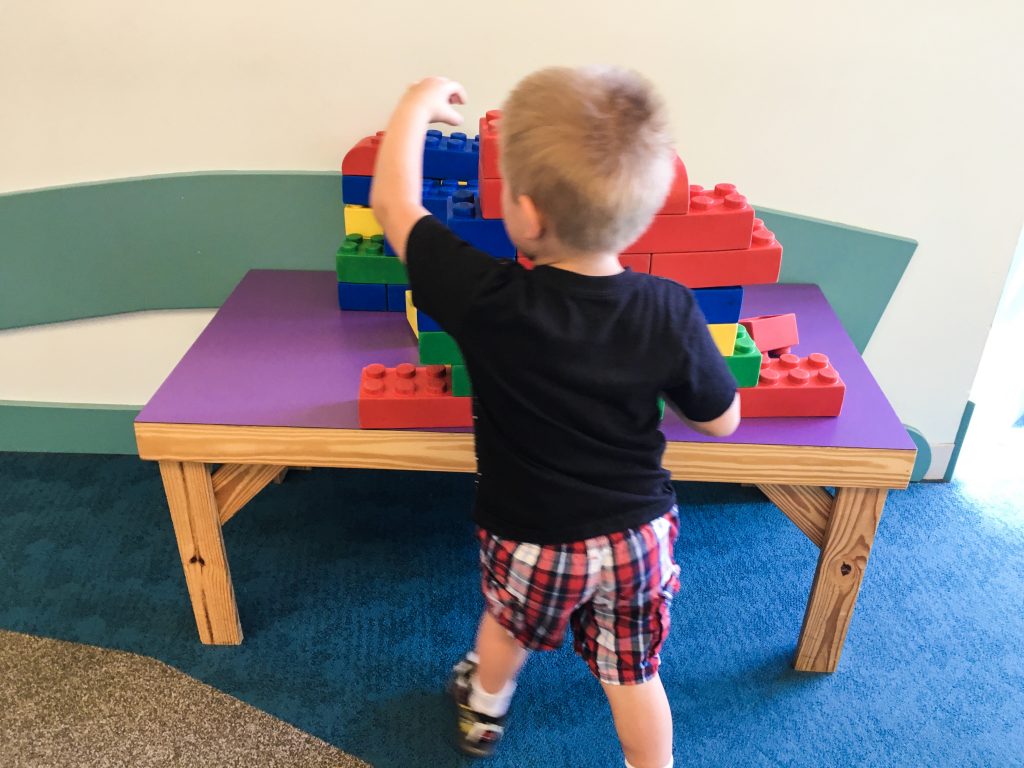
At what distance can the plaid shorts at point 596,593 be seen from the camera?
957 mm

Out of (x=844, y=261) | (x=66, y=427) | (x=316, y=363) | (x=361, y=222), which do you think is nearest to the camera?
(x=316, y=363)

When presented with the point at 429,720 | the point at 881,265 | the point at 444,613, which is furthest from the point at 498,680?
the point at 881,265

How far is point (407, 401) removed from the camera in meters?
1.17

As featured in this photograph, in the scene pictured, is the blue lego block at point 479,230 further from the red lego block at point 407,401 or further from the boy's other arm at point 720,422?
the boy's other arm at point 720,422

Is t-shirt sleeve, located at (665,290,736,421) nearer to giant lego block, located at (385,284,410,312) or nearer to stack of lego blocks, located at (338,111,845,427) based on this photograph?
stack of lego blocks, located at (338,111,845,427)

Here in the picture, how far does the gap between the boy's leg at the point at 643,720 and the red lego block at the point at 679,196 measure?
58 cm

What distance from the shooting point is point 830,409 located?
1212 mm

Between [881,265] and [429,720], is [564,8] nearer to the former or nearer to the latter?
[881,265]

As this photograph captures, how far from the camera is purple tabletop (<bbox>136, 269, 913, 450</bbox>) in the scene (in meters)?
1.19

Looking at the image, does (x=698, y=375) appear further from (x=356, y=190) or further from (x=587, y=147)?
(x=356, y=190)

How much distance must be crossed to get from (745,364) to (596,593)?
1.30ft

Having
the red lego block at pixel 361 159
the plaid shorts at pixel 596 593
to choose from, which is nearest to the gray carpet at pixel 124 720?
the plaid shorts at pixel 596 593

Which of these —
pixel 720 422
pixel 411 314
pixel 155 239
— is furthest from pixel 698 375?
pixel 155 239

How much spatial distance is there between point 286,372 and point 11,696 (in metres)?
0.64
